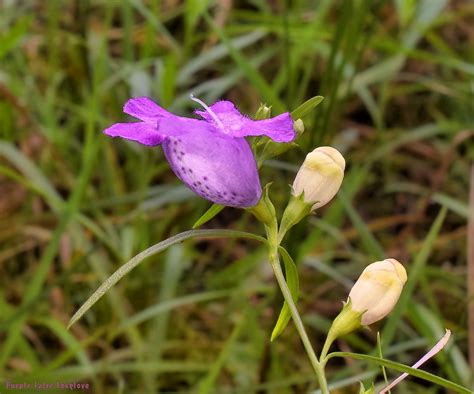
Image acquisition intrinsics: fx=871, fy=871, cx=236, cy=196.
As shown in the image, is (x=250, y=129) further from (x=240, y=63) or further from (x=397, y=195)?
(x=397, y=195)

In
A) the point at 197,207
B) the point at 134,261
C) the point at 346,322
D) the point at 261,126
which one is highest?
the point at 261,126

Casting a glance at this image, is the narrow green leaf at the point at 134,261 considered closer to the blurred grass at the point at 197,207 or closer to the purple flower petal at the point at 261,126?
the purple flower petal at the point at 261,126

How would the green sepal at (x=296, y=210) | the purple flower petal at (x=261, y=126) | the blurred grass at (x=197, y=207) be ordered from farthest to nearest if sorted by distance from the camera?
1. the blurred grass at (x=197, y=207)
2. the green sepal at (x=296, y=210)
3. the purple flower petal at (x=261, y=126)

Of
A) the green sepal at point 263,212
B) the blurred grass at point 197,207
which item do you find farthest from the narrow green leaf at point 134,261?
the blurred grass at point 197,207

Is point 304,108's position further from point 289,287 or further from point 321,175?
point 289,287

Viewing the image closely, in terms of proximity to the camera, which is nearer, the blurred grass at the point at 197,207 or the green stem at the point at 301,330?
the green stem at the point at 301,330

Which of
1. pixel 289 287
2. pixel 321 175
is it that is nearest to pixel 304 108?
pixel 321 175

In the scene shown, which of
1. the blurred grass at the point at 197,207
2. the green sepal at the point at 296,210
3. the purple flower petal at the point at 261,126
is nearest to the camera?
the purple flower petal at the point at 261,126
